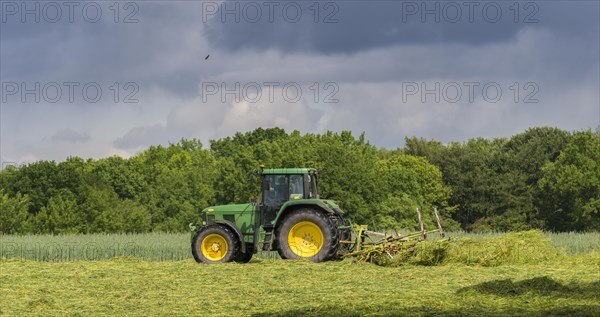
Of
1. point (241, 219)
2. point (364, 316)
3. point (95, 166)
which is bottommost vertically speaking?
point (364, 316)

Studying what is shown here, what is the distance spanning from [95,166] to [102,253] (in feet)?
194

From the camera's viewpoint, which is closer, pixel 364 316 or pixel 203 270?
pixel 364 316

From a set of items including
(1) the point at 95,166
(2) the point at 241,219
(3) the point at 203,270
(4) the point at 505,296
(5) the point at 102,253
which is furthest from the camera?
(1) the point at 95,166

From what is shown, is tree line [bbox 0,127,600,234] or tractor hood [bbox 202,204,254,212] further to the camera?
tree line [bbox 0,127,600,234]

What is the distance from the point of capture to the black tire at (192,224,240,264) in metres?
19.2

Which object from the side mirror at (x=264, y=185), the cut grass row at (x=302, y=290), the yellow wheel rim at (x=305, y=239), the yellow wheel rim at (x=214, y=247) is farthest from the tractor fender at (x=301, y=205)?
the yellow wheel rim at (x=214, y=247)

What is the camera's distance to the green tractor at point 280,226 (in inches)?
741

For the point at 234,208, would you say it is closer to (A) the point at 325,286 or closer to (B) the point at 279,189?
(B) the point at 279,189

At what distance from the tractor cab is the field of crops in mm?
1226

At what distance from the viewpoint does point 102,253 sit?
2500 centimetres

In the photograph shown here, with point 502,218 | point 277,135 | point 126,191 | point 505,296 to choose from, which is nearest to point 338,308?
point 505,296

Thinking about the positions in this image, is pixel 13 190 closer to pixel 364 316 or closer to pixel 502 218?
pixel 502 218

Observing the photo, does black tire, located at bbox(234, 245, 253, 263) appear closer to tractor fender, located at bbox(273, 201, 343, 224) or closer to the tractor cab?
the tractor cab

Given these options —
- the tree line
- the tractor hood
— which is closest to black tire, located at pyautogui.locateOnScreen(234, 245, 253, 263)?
the tractor hood
